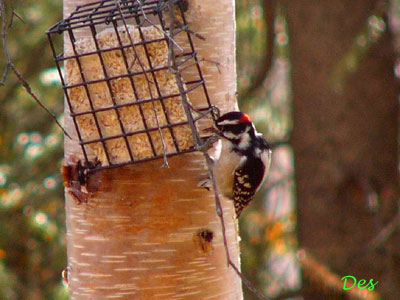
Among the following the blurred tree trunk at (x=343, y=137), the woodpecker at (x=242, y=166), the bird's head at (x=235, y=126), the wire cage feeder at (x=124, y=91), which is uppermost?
the wire cage feeder at (x=124, y=91)

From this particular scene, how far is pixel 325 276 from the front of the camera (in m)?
5.50

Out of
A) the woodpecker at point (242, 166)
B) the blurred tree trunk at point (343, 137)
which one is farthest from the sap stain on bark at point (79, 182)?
the blurred tree trunk at point (343, 137)

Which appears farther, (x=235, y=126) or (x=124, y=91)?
(x=235, y=126)

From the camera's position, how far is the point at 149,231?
122 inches

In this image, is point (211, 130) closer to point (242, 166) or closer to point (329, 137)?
point (242, 166)

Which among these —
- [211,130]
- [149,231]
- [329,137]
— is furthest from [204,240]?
[329,137]

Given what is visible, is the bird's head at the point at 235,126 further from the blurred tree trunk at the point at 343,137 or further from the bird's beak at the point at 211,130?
the blurred tree trunk at the point at 343,137

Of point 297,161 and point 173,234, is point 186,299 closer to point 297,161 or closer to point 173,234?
point 173,234

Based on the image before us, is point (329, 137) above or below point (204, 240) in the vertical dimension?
below

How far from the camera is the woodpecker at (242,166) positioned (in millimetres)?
3799

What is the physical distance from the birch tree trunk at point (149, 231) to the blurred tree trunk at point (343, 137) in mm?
2869

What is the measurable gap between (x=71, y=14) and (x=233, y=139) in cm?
113

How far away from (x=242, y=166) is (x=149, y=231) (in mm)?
966

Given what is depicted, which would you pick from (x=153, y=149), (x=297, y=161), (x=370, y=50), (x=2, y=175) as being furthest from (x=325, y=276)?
(x=153, y=149)
